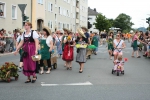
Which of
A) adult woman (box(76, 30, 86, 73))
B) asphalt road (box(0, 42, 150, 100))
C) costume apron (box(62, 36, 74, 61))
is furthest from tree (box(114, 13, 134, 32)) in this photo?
asphalt road (box(0, 42, 150, 100))

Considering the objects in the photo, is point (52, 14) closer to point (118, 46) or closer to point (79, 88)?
point (118, 46)

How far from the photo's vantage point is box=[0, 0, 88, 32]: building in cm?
3382

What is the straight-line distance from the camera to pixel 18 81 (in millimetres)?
9562

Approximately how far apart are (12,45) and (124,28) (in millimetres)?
137452

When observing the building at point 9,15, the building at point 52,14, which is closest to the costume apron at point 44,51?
the building at point 52,14

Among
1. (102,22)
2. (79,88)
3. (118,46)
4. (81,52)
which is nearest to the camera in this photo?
(79,88)

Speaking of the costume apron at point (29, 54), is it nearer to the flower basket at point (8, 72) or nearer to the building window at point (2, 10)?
the flower basket at point (8, 72)

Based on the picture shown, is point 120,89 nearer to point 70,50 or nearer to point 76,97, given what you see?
point 76,97

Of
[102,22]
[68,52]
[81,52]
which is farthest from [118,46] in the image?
[102,22]

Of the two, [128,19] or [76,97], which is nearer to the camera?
[76,97]

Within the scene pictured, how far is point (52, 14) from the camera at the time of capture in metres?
51.8

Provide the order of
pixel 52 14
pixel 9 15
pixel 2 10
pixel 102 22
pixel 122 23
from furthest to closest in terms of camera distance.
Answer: pixel 122 23 < pixel 102 22 < pixel 52 14 < pixel 9 15 < pixel 2 10

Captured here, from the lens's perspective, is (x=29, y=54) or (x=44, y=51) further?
(x=44, y=51)

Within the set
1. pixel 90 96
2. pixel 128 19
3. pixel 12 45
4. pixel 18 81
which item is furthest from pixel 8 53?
pixel 128 19
